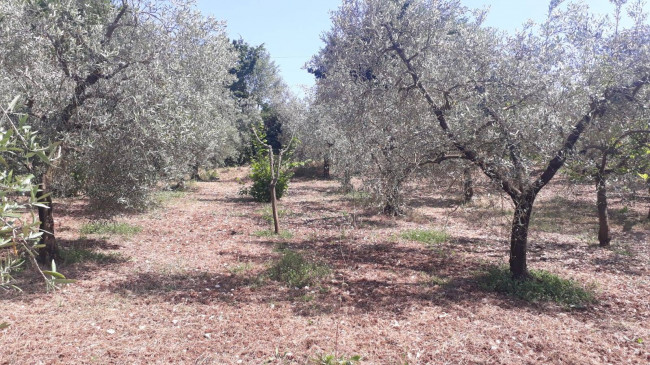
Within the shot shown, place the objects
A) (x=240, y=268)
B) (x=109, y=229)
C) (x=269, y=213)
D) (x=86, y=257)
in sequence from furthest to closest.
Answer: (x=269, y=213) → (x=109, y=229) → (x=86, y=257) → (x=240, y=268)

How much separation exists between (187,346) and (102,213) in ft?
13.0

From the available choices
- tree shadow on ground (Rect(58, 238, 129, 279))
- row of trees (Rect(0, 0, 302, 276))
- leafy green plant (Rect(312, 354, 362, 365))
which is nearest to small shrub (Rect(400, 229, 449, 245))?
row of trees (Rect(0, 0, 302, 276))

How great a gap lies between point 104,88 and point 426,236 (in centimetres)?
811

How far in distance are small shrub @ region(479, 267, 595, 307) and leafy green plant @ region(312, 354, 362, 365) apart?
356 centimetres

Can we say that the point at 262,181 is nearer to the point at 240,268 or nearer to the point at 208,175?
the point at 240,268

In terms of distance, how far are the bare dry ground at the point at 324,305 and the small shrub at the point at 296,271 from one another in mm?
208

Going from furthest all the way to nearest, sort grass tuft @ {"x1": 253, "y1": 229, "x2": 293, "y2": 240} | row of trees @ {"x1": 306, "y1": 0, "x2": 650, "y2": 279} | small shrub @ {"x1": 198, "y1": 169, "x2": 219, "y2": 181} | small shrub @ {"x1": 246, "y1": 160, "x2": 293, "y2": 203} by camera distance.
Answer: small shrub @ {"x1": 198, "y1": 169, "x2": 219, "y2": 181} < small shrub @ {"x1": 246, "y1": 160, "x2": 293, "y2": 203} < grass tuft @ {"x1": 253, "y1": 229, "x2": 293, "y2": 240} < row of trees @ {"x1": 306, "y1": 0, "x2": 650, "y2": 279}

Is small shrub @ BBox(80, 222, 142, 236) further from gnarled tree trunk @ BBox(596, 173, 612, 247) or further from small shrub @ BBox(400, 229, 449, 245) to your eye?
gnarled tree trunk @ BBox(596, 173, 612, 247)

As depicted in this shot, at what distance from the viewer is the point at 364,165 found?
26.1 feet

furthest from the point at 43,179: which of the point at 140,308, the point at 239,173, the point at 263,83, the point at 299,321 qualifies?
the point at 263,83

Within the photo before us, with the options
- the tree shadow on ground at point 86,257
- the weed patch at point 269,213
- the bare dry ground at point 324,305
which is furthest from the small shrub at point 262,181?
the tree shadow on ground at point 86,257

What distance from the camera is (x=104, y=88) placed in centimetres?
702

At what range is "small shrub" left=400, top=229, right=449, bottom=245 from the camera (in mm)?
11078

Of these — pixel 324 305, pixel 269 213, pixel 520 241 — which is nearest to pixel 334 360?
pixel 324 305
